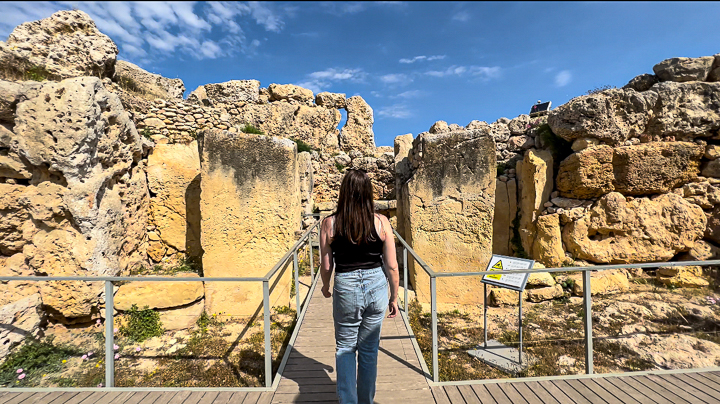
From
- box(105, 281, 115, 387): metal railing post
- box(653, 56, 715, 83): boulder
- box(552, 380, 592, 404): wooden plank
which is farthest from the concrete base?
box(653, 56, 715, 83): boulder

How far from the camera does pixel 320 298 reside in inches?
192

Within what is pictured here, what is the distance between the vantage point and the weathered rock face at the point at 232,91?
1074cm

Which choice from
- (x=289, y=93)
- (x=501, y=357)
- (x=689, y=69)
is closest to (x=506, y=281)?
(x=501, y=357)

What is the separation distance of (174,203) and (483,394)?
5.63 m

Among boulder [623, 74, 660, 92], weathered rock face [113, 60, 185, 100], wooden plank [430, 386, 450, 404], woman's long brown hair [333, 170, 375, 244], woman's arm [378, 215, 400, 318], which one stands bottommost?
wooden plank [430, 386, 450, 404]

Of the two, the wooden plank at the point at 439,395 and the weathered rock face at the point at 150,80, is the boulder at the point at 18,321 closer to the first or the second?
the wooden plank at the point at 439,395

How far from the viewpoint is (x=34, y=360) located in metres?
3.83

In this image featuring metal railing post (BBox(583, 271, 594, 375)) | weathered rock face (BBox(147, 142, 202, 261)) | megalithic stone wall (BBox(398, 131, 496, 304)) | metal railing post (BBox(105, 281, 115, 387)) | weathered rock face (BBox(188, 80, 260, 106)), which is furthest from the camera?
weathered rock face (BBox(188, 80, 260, 106))

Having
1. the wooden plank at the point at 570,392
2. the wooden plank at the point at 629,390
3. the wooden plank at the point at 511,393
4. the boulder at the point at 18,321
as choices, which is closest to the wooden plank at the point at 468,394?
the wooden plank at the point at 511,393

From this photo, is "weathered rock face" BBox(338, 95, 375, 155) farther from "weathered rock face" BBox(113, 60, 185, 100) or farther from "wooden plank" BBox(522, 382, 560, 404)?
"wooden plank" BBox(522, 382, 560, 404)

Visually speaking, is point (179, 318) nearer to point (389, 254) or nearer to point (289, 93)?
point (389, 254)

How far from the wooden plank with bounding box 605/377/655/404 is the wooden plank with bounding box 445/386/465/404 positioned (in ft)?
4.73

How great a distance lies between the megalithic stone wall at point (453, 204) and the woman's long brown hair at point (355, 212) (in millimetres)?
3319

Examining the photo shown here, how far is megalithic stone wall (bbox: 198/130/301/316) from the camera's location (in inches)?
189
